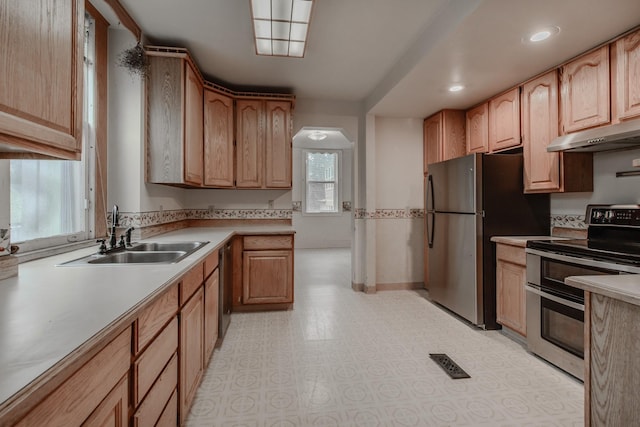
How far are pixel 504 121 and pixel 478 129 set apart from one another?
16.3 inches

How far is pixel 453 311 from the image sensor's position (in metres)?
3.22

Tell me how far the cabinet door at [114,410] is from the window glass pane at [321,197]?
690 cm

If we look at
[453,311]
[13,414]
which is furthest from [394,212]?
[13,414]

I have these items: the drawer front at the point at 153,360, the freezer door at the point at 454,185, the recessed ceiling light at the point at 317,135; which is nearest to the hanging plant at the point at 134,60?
the drawer front at the point at 153,360

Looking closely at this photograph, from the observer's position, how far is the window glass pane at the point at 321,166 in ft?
25.4

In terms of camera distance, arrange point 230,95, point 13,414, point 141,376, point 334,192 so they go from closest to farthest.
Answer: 1. point 13,414
2. point 141,376
3. point 230,95
4. point 334,192

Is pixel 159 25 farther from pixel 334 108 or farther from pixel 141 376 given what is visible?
pixel 141 376

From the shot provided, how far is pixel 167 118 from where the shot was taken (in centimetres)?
263

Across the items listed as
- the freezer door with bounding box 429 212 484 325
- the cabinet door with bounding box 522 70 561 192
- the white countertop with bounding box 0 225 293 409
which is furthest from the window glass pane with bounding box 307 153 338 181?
the white countertop with bounding box 0 225 293 409

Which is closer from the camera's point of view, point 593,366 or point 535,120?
point 593,366

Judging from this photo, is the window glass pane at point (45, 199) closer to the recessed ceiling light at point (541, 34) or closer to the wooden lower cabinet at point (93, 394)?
the wooden lower cabinet at point (93, 394)

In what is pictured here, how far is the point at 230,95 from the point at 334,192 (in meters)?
4.70

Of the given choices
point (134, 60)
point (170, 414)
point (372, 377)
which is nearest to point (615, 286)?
point (372, 377)

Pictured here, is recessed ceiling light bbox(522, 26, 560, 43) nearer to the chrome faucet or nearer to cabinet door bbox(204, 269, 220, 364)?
cabinet door bbox(204, 269, 220, 364)
